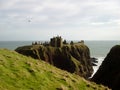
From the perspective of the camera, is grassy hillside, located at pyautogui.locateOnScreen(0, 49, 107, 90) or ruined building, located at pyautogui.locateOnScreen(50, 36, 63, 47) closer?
grassy hillside, located at pyautogui.locateOnScreen(0, 49, 107, 90)

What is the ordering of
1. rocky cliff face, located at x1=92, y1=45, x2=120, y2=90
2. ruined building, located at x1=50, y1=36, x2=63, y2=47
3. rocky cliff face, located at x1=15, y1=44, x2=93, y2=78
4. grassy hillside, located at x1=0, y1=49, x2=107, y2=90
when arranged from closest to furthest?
1. grassy hillside, located at x1=0, y1=49, x2=107, y2=90
2. rocky cliff face, located at x1=92, y1=45, x2=120, y2=90
3. rocky cliff face, located at x1=15, y1=44, x2=93, y2=78
4. ruined building, located at x1=50, y1=36, x2=63, y2=47

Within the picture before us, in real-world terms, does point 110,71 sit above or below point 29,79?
below

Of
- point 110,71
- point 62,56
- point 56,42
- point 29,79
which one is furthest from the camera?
point 56,42

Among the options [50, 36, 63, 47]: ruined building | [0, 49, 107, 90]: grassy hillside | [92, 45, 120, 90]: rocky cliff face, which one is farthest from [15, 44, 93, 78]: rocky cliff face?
[0, 49, 107, 90]: grassy hillside

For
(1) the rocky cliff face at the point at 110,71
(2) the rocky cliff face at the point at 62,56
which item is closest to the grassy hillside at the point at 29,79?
(1) the rocky cliff face at the point at 110,71

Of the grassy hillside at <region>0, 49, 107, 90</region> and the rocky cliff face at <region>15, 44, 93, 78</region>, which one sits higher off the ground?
the grassy hillside at <region>0, 49, 107, 90</region>

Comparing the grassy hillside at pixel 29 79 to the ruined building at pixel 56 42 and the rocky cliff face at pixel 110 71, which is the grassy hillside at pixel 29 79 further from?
the ruined building at pixel 56 42

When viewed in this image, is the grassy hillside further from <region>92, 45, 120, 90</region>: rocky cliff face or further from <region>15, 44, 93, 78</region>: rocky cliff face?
<region>15, 44, 93, 78</region>: rocky cliff face

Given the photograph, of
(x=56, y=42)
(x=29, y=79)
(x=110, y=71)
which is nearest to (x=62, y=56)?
(x=56, y=42)

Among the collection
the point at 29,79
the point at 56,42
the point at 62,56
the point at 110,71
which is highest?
the point at 29,79

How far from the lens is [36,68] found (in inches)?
933

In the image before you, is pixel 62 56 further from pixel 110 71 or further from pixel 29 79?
pixel 29 79

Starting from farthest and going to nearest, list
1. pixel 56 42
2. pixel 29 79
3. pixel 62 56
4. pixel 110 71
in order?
pixel 56 42 < pixel 62 56 < pixel 110 71 < pixel 29 79

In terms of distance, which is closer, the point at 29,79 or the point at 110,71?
the point at 29,79
